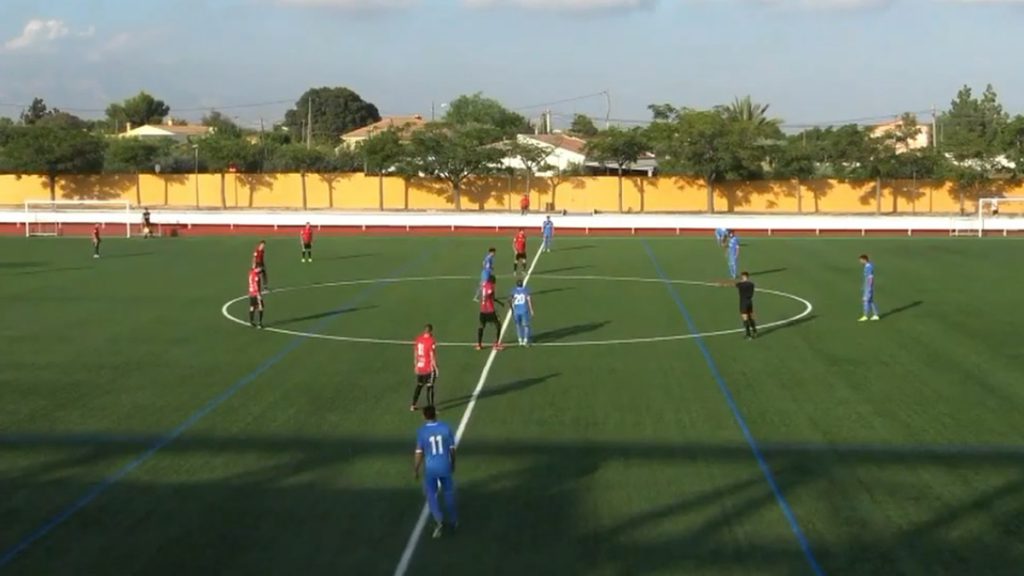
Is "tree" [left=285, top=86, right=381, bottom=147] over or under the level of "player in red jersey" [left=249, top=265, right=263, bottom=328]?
over

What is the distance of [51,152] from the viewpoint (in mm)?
86188

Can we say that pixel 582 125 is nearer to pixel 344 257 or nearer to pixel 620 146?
pixel 620 146

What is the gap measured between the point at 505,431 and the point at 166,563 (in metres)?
6.80

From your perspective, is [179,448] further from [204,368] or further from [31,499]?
[204,368]

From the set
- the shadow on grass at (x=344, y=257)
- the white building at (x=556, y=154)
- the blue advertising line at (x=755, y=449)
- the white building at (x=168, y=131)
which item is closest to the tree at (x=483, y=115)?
the white building at (x=556, y=154)

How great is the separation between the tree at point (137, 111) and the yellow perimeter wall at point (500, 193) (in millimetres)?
104983

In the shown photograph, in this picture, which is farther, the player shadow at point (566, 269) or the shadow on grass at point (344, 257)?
the shadow on grass at point (344, 257)

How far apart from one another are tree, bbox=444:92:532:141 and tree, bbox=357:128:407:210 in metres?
18.1

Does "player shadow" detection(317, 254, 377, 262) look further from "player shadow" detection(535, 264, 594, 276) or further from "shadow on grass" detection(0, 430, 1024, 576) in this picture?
"shadow on grass" detection(0, 430, 1024, 576)

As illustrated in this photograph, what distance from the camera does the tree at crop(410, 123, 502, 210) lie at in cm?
8362

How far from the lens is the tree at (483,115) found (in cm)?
11546

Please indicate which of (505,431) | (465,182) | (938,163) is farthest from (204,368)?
(938,163)

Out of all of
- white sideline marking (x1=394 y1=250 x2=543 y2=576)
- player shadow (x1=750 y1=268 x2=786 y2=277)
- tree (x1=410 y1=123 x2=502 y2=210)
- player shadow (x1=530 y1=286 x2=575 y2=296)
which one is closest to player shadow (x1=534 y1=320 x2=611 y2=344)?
white sideline marking (x1=394 y1=250 x2=543 y2=576)

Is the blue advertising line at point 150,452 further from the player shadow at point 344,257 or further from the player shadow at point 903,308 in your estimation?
the player shadow at point 344,257
